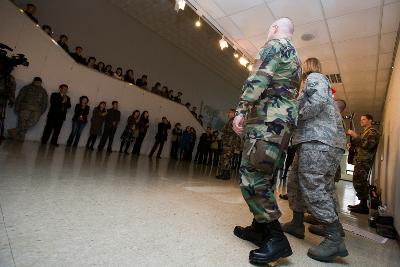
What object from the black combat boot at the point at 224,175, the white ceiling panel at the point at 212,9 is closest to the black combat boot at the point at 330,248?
the black combat boot at the point at 224,175

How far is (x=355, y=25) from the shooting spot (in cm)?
473

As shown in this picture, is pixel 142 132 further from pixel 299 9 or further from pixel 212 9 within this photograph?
pixel 299 9

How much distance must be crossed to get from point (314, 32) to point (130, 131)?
202 inches

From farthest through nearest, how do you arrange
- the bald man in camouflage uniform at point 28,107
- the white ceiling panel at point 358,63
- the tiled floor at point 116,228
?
the white ceiling panel at point 358,63, the bald man in camouflage uniform at point 28,107, the tiled floor at point 116,228

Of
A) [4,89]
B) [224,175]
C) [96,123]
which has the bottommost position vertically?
[224,175]

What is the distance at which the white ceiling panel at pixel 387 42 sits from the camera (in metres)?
4.92

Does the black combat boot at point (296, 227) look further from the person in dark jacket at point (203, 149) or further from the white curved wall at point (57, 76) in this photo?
the person in dark jacket at point (203, 149)

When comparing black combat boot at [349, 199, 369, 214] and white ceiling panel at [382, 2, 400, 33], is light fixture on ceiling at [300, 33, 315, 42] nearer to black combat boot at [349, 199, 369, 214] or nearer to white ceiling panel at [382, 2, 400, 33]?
white ceiling panel at [382, 2, 400, 33]

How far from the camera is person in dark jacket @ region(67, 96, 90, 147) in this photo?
6031 millimetres

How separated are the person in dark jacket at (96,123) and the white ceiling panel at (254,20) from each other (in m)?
3.85

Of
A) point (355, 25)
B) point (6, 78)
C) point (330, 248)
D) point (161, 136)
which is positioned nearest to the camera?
point (330, 248)

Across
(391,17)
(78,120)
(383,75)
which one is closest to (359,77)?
(383,75)

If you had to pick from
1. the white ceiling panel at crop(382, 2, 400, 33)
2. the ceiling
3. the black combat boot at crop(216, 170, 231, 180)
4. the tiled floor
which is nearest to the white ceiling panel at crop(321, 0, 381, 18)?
the ceiling

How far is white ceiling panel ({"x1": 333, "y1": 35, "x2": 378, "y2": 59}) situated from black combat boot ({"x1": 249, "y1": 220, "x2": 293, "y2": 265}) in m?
5.30
